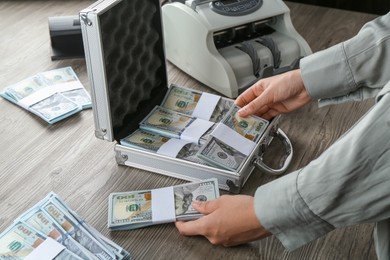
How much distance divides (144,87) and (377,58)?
1.92 feet

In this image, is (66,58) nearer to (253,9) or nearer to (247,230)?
(253,9)

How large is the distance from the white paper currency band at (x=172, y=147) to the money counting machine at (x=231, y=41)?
287 mm

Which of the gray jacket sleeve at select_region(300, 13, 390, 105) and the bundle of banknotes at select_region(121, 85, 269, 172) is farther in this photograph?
the bundle of banknotes at select_region(121, 85, 269, 172)

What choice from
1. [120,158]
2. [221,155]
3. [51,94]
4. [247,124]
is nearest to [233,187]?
[221,155]

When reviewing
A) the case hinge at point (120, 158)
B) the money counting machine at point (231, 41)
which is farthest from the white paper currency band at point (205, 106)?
the case hinge at point (120, 158)

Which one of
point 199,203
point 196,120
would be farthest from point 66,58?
point 199,203

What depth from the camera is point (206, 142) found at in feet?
3.96

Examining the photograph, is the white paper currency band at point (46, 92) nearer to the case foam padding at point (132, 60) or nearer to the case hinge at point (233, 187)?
the case foam padding at point (132, 60)

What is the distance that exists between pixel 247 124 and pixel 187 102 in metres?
0.19

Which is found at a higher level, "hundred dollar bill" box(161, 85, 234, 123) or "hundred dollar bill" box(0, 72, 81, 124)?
"hundred dollar bill" box(161, 85, 234, 123)

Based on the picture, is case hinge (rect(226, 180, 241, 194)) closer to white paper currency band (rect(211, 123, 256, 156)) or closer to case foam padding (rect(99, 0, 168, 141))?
white paper currency band (rect(211, 123, 256, 156))

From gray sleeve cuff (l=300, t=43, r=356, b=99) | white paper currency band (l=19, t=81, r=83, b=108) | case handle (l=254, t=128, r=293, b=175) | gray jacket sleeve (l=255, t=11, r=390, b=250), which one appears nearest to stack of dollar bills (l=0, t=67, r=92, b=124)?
white paper currency band (l=19, t=81, r=83, b=108)

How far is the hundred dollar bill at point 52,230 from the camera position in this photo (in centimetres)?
103

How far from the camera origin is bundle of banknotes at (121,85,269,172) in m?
1.19
